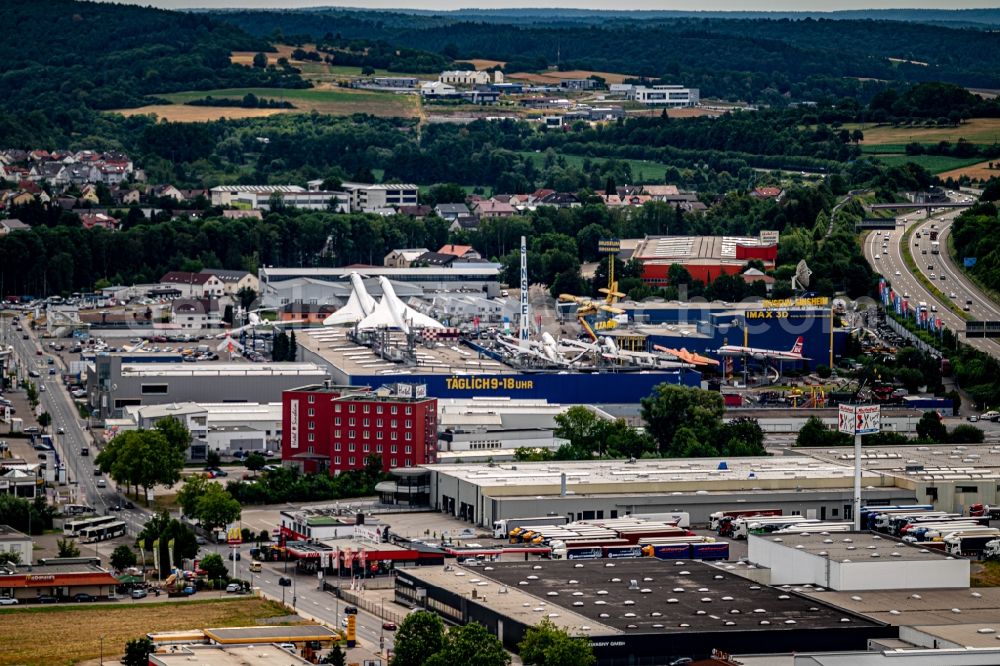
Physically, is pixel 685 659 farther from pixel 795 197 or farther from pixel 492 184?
pixel 492 184

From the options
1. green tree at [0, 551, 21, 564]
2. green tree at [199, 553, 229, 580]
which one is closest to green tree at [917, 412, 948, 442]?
green tree at [199, 553, 229, 580]

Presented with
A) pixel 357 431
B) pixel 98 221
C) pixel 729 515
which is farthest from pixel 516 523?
pixel 98 221

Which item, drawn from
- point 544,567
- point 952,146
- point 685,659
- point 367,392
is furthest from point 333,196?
point 685,659

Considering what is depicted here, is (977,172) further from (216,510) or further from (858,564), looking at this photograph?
(858,564)

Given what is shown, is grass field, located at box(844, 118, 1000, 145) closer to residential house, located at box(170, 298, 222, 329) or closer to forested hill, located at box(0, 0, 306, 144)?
forested hill, located at box(0, 0, 306, 144)

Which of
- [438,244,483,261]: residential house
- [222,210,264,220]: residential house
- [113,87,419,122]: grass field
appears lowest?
[438,244,483,261]: residential house

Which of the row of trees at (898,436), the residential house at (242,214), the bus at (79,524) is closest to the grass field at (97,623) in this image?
the bus at (79,524)
